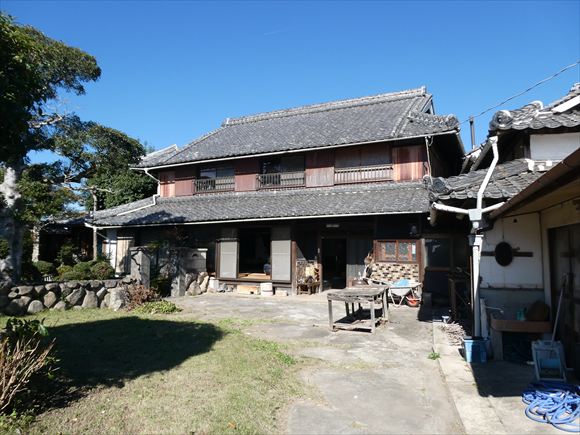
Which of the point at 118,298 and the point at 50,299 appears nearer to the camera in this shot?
the point at 50,299

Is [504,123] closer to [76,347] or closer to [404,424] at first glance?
[404,424]

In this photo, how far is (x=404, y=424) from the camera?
3990mm

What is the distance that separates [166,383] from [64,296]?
278 inches

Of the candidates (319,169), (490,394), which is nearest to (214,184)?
(319,169)

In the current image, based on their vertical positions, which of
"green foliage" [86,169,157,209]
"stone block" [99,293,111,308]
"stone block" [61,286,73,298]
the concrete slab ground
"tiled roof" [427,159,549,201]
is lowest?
the concrete slab ground

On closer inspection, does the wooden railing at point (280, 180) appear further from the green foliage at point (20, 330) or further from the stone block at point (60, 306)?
the green foliage at point (20, 330)

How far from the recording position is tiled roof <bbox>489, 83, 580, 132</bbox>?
20.7ft

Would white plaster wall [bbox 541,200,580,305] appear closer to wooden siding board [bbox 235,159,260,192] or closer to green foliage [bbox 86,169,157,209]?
wooden siding board [bbox 235,159,260,192]

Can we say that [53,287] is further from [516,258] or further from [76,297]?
[516,258]

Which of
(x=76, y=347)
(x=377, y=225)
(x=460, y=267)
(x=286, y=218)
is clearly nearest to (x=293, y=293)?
(x=286, y=218)

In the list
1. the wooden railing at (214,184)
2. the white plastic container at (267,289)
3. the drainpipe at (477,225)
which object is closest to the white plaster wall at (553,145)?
the drainpipe at (477,225)

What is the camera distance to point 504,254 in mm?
6477

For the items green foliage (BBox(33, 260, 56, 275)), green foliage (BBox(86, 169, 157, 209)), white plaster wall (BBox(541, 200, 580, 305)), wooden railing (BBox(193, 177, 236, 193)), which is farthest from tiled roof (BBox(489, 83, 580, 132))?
green foliage (BBox(86, 169, 157, 209))

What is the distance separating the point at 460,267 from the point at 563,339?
21.0 ft
